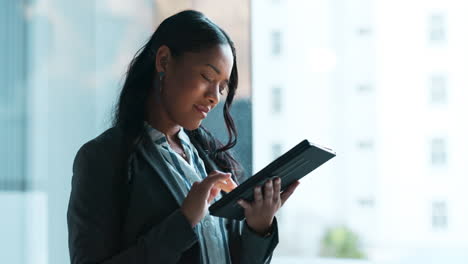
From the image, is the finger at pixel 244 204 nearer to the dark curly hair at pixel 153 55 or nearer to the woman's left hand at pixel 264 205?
the woman's left hand at pixel 264 205

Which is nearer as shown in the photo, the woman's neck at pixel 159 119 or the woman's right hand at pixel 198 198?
the woman's right hand at pixel 198 198

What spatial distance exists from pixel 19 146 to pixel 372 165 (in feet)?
4.51

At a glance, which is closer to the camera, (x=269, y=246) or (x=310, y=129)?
(x=269, y=246)

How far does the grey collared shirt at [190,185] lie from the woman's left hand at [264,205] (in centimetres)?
6

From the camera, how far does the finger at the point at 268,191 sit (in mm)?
1024

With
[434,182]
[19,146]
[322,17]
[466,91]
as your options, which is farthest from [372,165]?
[19,146]

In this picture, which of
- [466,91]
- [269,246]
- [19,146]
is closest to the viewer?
[269,246]

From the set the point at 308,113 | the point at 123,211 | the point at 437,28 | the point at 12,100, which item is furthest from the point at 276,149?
the point at 123,211

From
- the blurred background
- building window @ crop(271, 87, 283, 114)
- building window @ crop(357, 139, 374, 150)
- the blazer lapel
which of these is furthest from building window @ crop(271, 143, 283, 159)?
the blazer lapel

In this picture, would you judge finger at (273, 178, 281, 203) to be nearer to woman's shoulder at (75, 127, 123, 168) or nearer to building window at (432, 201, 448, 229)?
woman's shoulder at (75, 127, 123, 168)

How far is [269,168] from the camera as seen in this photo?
100cm

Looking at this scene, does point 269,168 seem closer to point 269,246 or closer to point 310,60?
point 269,246

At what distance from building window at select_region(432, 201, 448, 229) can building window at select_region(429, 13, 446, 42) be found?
0.60 meters

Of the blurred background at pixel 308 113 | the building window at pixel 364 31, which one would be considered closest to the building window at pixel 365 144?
the blurred background at pixel 308 113
